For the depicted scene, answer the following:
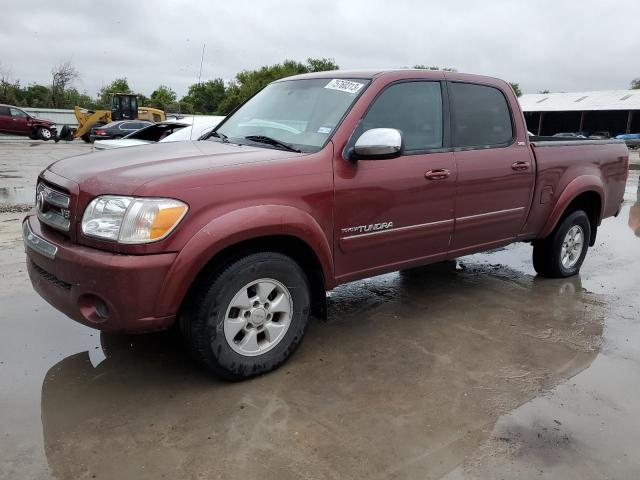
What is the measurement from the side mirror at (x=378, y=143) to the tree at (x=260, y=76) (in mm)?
52068

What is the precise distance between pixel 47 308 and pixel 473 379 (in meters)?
3.19

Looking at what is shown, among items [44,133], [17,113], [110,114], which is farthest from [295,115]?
[110,114]

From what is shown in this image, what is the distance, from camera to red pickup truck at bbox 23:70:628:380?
2.73m

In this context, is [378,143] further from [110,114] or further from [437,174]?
[110,114]

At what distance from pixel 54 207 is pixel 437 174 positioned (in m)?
2.50

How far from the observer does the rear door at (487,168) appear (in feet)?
13.5

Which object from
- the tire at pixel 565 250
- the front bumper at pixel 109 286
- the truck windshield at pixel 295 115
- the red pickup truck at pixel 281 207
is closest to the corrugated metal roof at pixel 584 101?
the tire at pixel 565 250

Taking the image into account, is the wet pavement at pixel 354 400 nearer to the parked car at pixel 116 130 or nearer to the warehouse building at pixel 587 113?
the parked car at pixel 116 130

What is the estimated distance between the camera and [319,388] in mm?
3156

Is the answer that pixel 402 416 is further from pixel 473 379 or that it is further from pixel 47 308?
pixel 47 308

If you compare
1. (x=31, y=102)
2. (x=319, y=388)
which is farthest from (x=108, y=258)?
(x=31, y=102)

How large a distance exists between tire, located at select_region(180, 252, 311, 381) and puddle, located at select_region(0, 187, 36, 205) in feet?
22.4

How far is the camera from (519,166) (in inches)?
176

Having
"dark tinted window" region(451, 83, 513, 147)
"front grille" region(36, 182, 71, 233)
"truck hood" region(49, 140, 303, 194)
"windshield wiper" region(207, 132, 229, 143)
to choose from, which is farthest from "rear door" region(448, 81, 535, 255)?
"front grille" region(36, 182, 71, 233)
